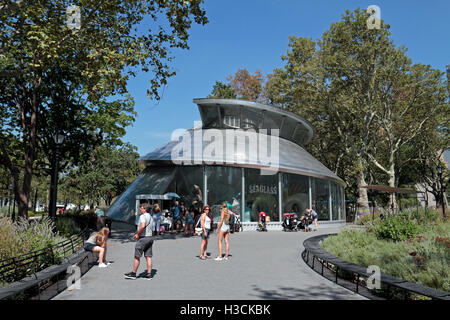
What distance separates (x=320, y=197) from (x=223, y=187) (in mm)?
8704

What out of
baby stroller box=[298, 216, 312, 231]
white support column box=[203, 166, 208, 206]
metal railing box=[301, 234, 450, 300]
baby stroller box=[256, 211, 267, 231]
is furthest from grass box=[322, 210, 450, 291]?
white support column box=[203, 166, 208, 206]

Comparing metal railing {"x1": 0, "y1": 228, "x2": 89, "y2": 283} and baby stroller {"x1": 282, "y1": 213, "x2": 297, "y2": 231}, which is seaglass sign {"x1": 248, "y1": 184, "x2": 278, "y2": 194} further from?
metal railing {"x1": 0, "y1": 228, "x2": 89, "y2": 283}

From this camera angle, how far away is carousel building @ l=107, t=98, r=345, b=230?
2314 centimetres

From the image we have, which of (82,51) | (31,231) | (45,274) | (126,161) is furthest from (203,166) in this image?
(126,161)

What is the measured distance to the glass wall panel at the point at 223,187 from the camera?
2308cm

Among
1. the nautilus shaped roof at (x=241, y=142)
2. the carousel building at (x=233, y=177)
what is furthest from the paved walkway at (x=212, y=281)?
the nautilus shaped roof at (x=241, y=142)

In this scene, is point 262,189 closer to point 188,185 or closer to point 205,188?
point 205,188

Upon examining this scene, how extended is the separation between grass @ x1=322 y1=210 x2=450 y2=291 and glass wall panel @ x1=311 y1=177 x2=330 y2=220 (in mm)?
11795

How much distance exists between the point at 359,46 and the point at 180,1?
2339cm

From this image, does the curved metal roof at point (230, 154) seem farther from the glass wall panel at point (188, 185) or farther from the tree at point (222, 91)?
the tree at point (222, 91)

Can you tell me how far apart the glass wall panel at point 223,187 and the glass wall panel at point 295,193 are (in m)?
3.60

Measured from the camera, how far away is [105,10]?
542 inches

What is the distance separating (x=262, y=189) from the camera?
24125 millimetres
